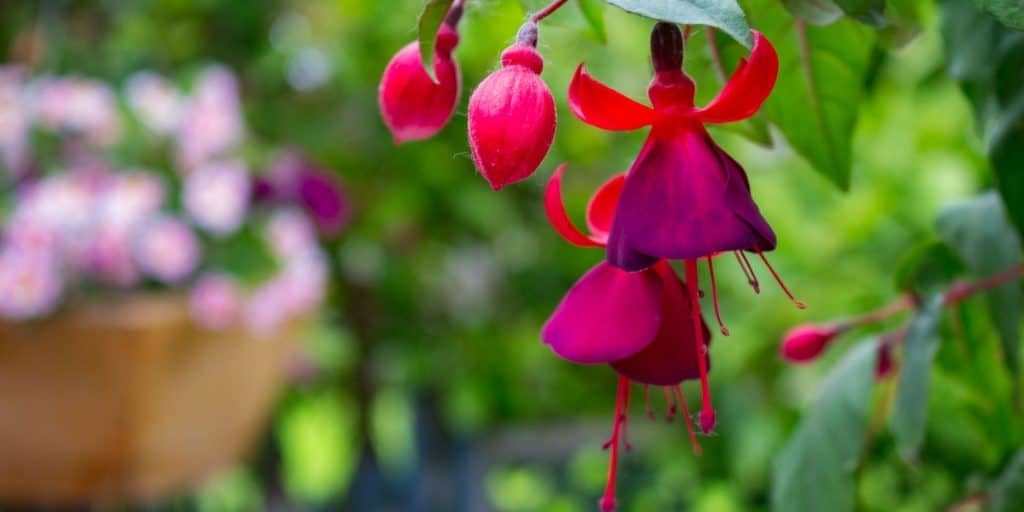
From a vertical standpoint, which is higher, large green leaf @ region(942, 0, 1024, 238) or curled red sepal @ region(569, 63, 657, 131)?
curled red sepal @ region(569, 63, 657, 131)

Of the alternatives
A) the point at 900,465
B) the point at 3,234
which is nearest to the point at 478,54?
the point at 3,234

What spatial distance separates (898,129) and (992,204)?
0.87 meters

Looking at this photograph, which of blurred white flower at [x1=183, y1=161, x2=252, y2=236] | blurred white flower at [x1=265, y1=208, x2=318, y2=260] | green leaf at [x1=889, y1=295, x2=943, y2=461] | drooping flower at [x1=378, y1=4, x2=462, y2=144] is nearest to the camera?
drooping flower at [x1=378, y1=4, x2=462, y2=144]

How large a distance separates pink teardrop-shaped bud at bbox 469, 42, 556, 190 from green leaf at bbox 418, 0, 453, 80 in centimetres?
4

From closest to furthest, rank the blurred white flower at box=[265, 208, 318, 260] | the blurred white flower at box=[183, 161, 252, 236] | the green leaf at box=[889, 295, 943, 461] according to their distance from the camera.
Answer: the green leaf at box=[889, 295, 943, 461]
the blurred white flower at box=[183, 161, 252, 236]
the blurred white flower at box=[265, 208, 318, 260]

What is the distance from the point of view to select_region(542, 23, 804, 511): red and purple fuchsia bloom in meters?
0.30

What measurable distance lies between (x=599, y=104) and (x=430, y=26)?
8 centimetres

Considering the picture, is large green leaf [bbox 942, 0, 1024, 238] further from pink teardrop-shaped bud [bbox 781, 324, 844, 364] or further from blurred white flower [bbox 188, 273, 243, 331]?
blurred white flower [bbox 188, 273, 243, 331]

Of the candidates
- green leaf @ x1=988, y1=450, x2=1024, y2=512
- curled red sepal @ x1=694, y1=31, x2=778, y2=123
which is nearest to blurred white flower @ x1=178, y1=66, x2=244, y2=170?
green leaf @ x1=988, y1=450, x2=1024, y2=512

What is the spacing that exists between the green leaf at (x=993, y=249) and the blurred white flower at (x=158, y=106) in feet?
3.42

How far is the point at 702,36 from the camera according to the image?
407 mm

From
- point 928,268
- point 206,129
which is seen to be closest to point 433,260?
point 206,129

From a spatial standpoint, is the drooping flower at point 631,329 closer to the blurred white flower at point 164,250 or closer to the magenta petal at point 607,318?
the magenta petal at point 607,318

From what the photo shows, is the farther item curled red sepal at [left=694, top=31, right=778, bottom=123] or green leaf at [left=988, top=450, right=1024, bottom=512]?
green leaf at [left=988, top=450, right=1024, bottom=512]
